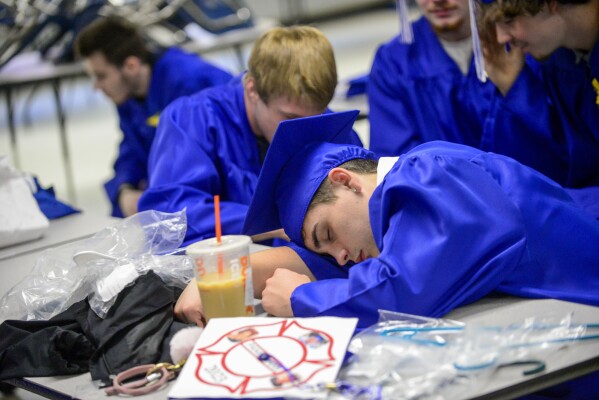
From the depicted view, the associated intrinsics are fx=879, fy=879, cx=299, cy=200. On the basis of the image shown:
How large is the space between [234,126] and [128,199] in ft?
4.19

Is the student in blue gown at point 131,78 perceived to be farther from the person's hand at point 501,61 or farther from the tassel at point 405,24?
the person's hand at point 501,61

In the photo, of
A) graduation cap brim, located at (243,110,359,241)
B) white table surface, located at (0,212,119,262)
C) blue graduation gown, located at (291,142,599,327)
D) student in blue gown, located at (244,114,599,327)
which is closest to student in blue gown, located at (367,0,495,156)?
white table surface, located at (0,212,119,262)

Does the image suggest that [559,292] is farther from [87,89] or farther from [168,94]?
[87,89]

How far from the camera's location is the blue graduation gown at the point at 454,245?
5.38 feet

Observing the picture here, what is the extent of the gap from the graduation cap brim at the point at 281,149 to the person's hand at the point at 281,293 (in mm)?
256

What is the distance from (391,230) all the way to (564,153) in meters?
1.60

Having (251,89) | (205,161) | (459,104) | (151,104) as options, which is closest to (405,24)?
(459,104)

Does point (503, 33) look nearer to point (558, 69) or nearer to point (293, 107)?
point (558, 69)

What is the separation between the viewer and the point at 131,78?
420 cm

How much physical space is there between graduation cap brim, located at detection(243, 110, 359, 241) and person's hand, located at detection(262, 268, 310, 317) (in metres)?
0.26

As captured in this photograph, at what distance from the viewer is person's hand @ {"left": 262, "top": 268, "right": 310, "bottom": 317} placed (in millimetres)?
1765

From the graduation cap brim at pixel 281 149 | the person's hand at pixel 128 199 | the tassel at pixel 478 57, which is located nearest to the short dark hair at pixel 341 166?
the graduation cap brim at pixel 281 149

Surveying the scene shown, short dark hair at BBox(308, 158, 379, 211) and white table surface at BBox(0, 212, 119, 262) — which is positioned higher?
short dark hair at BBox(308, 158, 379, 211)

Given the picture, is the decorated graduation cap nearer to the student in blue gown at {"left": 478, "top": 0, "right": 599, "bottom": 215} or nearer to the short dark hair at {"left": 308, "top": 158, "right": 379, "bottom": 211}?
the short dark hair at {"left": 308, "top": 158, "right": 379, "bottom": 211}
